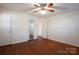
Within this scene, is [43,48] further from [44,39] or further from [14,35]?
[14,35]

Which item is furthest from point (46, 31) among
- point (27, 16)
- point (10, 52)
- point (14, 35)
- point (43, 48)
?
point (10, 52)

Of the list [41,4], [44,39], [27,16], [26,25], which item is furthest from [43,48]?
[41,4]

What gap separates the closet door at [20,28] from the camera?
72.4 inches

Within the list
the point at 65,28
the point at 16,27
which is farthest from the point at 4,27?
the point at 65,28

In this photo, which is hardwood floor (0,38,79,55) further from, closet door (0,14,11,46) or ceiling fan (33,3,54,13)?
ceiling fan (33,3,54,13)

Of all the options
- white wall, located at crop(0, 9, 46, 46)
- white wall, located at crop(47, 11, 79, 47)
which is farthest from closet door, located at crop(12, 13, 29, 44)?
white wall, located at crop(47, 11, 79, 47)

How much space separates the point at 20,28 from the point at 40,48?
1.77 feet

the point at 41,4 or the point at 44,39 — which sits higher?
the point at 41,4

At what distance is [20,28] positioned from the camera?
Answer: 187 centimetres

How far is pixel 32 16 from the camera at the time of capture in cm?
187

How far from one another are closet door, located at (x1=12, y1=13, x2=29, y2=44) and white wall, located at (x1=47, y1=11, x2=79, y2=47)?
0.44 metres

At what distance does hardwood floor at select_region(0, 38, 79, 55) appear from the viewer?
183 cm

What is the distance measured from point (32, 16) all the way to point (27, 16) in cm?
10
